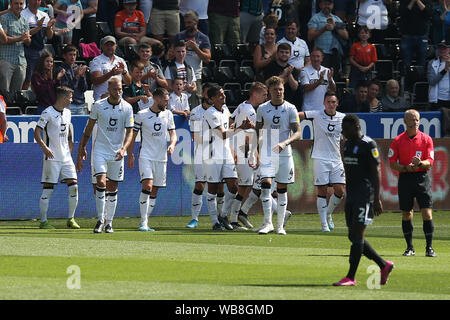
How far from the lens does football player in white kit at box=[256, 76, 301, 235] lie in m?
18.8

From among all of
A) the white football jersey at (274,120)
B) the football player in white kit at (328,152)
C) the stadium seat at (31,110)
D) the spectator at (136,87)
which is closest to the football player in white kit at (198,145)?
the white football jersey at (274,120)

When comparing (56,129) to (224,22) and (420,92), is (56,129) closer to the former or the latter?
(224,22)

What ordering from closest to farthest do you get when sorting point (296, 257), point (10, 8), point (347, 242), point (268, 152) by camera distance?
point (296, 257), point (347, 242), point (268, 152), point (10, 8)

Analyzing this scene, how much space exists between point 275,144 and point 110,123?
9.48 feet

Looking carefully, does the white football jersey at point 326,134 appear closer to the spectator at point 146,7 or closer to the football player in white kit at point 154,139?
the football player in white kit at point 154,139

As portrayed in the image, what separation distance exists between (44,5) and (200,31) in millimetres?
3508

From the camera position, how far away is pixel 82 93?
22250mm

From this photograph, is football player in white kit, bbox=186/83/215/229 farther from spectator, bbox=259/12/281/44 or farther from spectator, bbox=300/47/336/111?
spectator, bbox=259/12/281/44

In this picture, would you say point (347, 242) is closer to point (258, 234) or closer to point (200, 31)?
point (258, 234)

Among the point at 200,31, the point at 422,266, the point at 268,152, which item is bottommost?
the point at 422,266

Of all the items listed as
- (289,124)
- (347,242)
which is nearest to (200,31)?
(289,124)

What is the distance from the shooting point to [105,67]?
2209 cm

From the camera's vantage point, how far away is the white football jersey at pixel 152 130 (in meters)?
20.0

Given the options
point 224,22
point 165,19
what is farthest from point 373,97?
point 165,19
